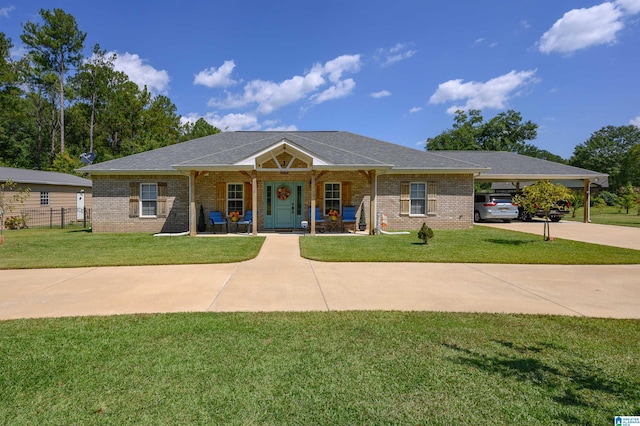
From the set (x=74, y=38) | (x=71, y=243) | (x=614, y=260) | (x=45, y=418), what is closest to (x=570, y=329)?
(x=45, y=418)

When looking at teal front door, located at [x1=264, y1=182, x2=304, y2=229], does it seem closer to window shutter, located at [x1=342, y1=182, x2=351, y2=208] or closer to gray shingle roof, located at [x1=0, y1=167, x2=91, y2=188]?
window shutter, located at [x1=342, y1=182, x2=351, y2=208]

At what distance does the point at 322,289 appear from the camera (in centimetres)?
598

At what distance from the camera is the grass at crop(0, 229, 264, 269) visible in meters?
8.30

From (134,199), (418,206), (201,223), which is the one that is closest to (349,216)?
(418,206)

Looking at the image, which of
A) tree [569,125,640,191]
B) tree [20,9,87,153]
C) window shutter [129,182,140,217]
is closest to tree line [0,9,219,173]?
tree [20,9,87,153]

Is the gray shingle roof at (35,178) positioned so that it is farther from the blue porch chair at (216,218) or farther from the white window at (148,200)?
the blue porch chair at (216,218)

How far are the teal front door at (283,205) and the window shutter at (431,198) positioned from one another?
237 inches

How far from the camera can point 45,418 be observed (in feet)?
7.96

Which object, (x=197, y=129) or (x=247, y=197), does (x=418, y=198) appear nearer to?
(x=247, y=197)

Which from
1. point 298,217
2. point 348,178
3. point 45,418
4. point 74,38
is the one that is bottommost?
point 45,418

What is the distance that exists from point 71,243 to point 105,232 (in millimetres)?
4019

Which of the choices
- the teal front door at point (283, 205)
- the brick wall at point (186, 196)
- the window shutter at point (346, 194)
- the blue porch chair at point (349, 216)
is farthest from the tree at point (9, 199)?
the window shutter at point (346, 194)

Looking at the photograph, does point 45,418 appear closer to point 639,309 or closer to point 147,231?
point 639,309

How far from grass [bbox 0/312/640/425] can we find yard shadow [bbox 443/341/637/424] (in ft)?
0.05
